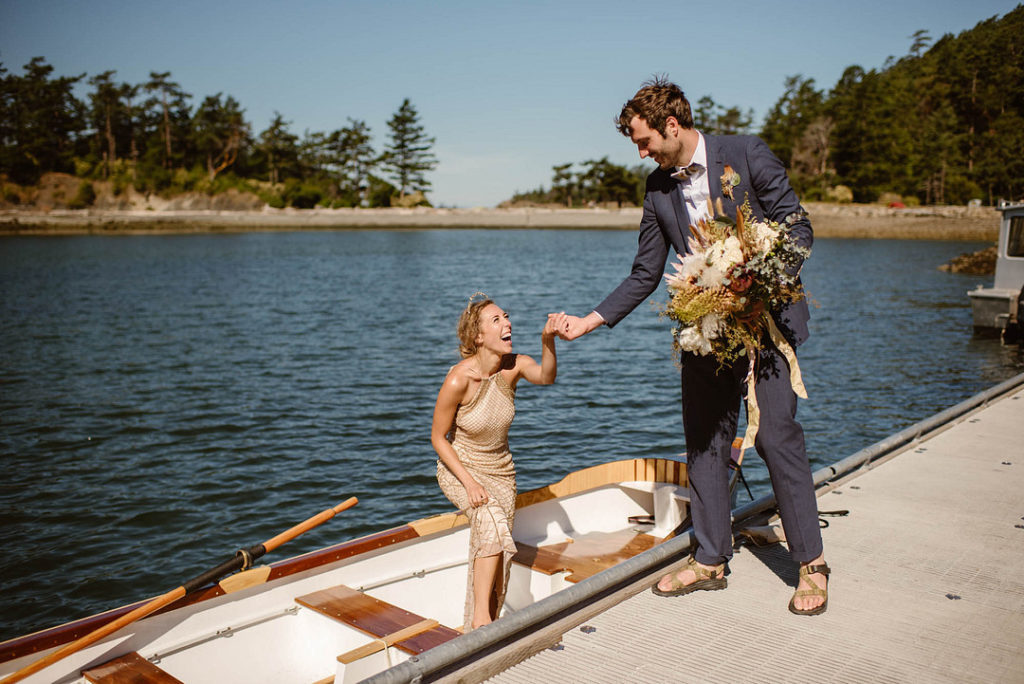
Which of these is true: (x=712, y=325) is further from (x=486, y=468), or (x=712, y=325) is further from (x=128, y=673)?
(x=128, y=673)

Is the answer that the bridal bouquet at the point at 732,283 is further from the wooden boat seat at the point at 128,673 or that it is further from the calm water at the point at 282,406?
the wooden boat seat at the point at 128,673

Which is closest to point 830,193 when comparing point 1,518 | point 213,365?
point 213,365

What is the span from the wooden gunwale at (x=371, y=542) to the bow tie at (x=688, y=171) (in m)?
2.62

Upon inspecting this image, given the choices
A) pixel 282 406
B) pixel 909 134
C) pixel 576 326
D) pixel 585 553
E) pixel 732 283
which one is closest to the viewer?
pixel 732 283

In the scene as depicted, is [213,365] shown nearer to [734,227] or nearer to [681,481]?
[681,481]

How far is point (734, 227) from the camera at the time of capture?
3.60m

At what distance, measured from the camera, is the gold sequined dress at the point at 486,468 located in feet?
13.4

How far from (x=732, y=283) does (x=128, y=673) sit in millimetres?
3323

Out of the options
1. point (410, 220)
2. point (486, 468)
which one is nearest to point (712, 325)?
point (486, 468)

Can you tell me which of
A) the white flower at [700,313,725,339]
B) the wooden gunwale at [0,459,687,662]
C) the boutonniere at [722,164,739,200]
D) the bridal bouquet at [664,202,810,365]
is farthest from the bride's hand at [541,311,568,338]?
the wooden gunwale at [0,459,687,662]

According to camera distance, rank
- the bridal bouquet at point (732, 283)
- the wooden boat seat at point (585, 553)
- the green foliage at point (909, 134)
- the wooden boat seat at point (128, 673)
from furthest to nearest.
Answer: the green foliage at point (909, 134) → the wooden boat seat at point (585, 553) → the wooden boat seat at point (128, 673) → the bridal bouquet at point (732, 283)

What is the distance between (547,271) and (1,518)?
131 feet

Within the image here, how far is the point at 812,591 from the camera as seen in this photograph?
3.77 metres

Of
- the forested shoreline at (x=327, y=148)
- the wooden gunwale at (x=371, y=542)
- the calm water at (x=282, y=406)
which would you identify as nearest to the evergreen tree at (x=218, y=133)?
the forested shoreline at (x=327, y=148)
